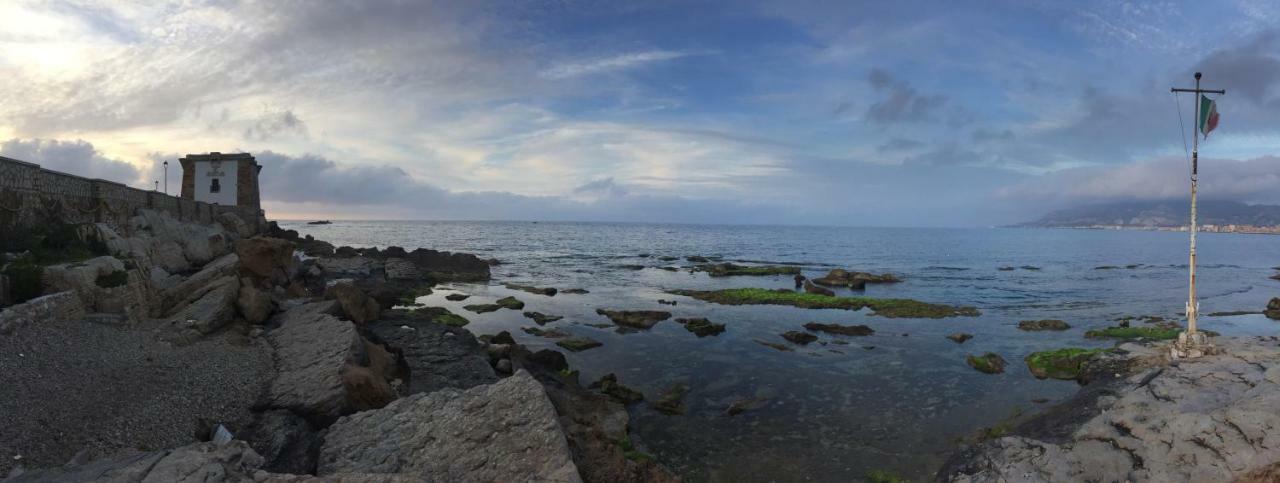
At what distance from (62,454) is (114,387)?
2.93 m

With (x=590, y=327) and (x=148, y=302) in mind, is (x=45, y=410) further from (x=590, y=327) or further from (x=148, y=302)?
(x=590, y=327)

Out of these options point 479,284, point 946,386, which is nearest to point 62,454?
point 946,386

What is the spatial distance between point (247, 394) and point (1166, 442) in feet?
60.2

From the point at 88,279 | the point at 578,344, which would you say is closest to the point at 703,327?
the point at 578,344

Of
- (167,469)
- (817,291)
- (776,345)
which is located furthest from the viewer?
(817,291)

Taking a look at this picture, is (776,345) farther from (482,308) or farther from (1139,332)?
(1139,332)

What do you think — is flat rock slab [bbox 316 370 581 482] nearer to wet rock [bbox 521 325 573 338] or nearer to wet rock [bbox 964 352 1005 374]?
wet rock [bbox 521 325 573 338]

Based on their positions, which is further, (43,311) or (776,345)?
(776,345)

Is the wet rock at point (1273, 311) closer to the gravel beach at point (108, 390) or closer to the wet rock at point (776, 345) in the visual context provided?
the wet rock at point (776, 345)

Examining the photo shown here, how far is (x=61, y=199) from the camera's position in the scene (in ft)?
76.5

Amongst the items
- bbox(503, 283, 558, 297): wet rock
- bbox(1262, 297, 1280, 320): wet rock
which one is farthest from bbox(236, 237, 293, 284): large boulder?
bbox(1262, 297, 1280, 320): wet rock

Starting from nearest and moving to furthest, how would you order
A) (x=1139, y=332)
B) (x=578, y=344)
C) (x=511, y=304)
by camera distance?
(x=578, y=344)
(x=1139, y=332)
(x=511, y=304)

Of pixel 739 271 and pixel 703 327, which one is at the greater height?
Answer: pixel 739 271

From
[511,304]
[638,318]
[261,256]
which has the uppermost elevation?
[261,256]
